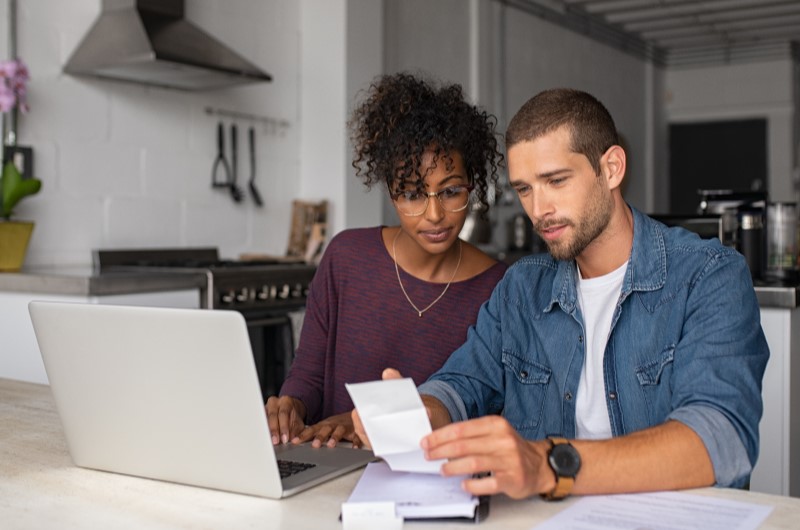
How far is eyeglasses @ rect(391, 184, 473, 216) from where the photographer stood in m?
1.80

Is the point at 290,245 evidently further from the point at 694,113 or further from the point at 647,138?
the point at 694,113

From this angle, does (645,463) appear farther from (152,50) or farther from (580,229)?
(152,50)

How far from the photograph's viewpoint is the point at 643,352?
1443mm

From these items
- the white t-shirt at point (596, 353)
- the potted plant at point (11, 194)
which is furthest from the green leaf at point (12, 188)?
the white t-shirt at point (596, 353)

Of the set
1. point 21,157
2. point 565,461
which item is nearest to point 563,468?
point 565,461

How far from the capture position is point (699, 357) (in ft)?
4.32

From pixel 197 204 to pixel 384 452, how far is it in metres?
2.98

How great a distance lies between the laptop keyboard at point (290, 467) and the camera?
3.95ft

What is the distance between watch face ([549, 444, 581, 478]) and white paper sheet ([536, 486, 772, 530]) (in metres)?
0.04

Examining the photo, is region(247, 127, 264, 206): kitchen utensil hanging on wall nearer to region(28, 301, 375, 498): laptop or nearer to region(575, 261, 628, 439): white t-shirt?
region(575, 261, 628, 439): white t-shirt

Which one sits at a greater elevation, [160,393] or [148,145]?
[148,145]

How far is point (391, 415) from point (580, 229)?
59cm

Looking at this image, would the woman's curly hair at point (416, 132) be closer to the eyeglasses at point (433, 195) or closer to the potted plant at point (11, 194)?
the eyeglasses at point (433, 195)

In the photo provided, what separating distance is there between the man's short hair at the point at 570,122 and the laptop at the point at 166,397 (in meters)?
0.61
